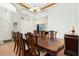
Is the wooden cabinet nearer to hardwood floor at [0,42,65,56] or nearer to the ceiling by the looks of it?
hardwood floor at [0,42,65,56]

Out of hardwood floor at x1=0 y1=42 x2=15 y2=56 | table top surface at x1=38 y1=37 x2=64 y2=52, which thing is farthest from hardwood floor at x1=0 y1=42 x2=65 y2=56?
table top surface at x1=38 y1=37 x2=64 y2=52

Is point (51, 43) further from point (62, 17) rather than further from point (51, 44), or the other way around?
point (62, 17)

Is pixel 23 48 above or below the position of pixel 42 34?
below

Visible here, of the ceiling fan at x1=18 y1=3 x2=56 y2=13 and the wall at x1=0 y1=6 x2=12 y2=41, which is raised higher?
the ceiling fan at x1=18 y1=3 x2=56 y2=13

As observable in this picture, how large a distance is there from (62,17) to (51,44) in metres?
0.40

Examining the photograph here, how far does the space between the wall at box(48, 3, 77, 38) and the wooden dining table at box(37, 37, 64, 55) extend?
9cm

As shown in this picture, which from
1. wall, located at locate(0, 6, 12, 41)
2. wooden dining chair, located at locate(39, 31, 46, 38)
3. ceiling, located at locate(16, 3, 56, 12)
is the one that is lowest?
wooden dining chair, located at locate(39, 31, 46, 38)

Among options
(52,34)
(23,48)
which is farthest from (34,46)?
(52,34)

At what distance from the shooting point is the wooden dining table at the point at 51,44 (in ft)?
5.36

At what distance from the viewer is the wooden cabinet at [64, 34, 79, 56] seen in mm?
1686

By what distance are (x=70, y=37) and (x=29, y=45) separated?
562 millimetres

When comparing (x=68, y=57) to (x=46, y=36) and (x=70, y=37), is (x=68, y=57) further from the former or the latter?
(x=46, y=36)

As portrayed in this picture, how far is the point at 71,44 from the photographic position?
5.60 ft

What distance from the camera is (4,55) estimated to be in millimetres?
1727
